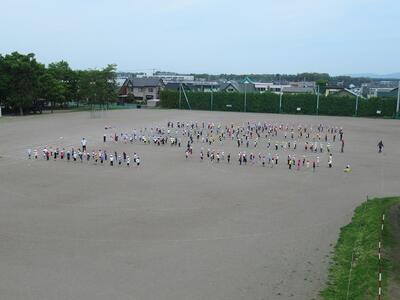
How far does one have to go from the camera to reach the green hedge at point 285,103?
7325 centimetres

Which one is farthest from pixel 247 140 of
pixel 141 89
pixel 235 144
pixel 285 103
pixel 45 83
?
pixel 141 89

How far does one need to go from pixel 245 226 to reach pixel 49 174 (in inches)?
562

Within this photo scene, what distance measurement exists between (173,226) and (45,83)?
54.0 meters

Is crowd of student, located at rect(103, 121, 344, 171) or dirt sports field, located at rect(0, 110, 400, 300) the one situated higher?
crowd of student, located at rect(103, 121, 344, 171)

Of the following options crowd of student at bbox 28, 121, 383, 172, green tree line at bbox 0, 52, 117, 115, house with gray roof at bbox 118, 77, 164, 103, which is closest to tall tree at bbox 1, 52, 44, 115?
green tree line at bbox 0, 52, 117, 115

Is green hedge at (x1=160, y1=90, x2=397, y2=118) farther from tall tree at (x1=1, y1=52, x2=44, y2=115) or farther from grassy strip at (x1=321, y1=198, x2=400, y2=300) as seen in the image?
grassy strip at (x1=321, y1=198, x2=400, y2=300)

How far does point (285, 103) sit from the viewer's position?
3132 inches

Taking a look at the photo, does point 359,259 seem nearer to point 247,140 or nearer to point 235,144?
point 235,144

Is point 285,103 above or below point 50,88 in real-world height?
below

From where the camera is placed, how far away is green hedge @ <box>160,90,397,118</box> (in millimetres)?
73250

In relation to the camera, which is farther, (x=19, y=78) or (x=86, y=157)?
(x=19, y=78)

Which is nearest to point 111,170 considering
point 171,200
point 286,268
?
point 171,200

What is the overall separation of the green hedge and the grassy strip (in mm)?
56530

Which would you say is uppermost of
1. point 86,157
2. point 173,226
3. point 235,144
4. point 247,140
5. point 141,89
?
point 141,89
